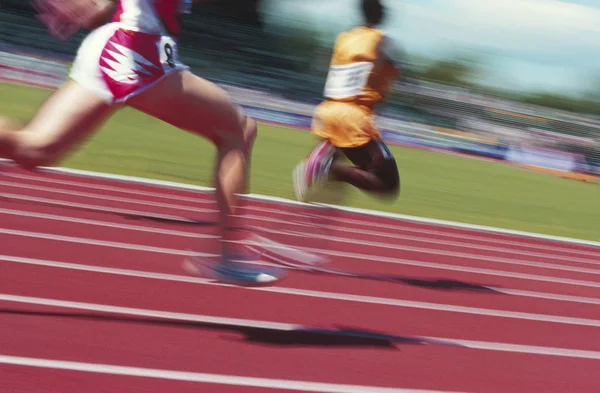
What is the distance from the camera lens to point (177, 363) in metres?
3.13

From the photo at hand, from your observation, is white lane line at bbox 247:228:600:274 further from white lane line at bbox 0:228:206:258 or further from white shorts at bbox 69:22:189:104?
white shorts at bbox 69:22:189:104

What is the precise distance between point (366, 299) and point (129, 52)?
1981mm

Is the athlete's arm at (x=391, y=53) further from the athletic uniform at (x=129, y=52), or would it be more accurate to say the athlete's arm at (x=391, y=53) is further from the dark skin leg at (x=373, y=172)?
the athletic uniform at (x=129, y=52)

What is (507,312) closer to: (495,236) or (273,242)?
(273,242)

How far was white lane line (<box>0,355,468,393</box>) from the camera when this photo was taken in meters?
2.91

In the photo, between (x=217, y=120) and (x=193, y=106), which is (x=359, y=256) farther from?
(x=193, y=106)

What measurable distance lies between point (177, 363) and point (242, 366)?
22 cm

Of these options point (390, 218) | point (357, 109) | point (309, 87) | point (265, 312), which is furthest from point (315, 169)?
point (309, 87)

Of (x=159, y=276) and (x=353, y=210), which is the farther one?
(x=353, y=210)

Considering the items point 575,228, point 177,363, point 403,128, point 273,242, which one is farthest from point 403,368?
point 403,128

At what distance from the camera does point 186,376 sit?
300 cm

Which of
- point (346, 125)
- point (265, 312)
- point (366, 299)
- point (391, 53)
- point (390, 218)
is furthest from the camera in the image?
point (390, 218)

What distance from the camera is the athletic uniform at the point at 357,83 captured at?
526cm

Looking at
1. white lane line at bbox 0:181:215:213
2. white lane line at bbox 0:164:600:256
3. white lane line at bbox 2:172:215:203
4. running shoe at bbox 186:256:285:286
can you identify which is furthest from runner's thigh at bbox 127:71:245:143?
white lane line at bbox 0:164:600:256
